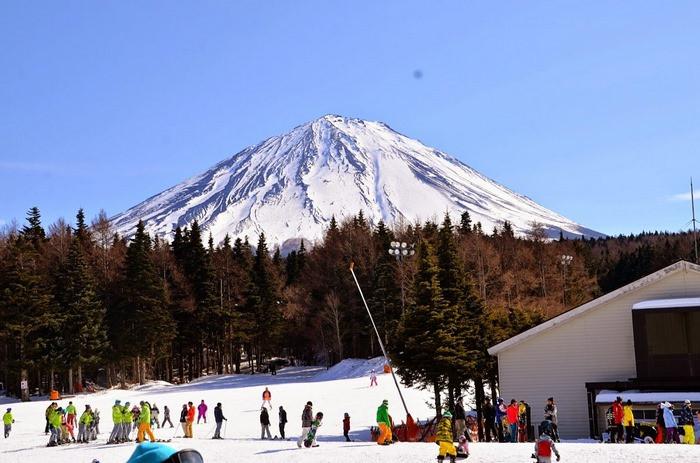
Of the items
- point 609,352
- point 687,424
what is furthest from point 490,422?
point 687,424

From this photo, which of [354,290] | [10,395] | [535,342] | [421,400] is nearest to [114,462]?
[535,342]

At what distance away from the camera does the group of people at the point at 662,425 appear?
21.1m

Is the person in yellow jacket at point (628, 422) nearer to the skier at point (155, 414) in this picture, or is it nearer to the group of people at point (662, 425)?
the group of people at point (662, 425)

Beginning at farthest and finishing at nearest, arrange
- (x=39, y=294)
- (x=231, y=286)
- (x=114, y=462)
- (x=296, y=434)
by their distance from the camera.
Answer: (x=231, y=286)
(x=39, y=294)
(x=296, y=434)
(x=114, y=462)

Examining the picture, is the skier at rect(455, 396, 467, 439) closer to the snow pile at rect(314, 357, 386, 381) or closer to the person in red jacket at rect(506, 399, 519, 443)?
the person in red jacket at rect(506, 399, 519, 443)

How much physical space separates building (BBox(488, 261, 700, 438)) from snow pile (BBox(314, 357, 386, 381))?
1068 inches

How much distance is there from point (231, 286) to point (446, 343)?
46.3 metres

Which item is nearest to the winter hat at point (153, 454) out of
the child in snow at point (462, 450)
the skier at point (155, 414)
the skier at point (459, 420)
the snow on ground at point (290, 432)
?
the snow on ground at point (290, 432)

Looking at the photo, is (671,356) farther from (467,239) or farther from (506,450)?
(467,239)

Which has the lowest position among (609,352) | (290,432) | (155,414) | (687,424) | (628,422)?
(290,432)

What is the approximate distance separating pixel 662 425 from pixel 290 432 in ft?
49.0

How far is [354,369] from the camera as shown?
195 ft

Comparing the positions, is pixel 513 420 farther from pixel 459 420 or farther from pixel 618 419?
pixel 618 419

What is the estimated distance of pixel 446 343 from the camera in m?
34.0
